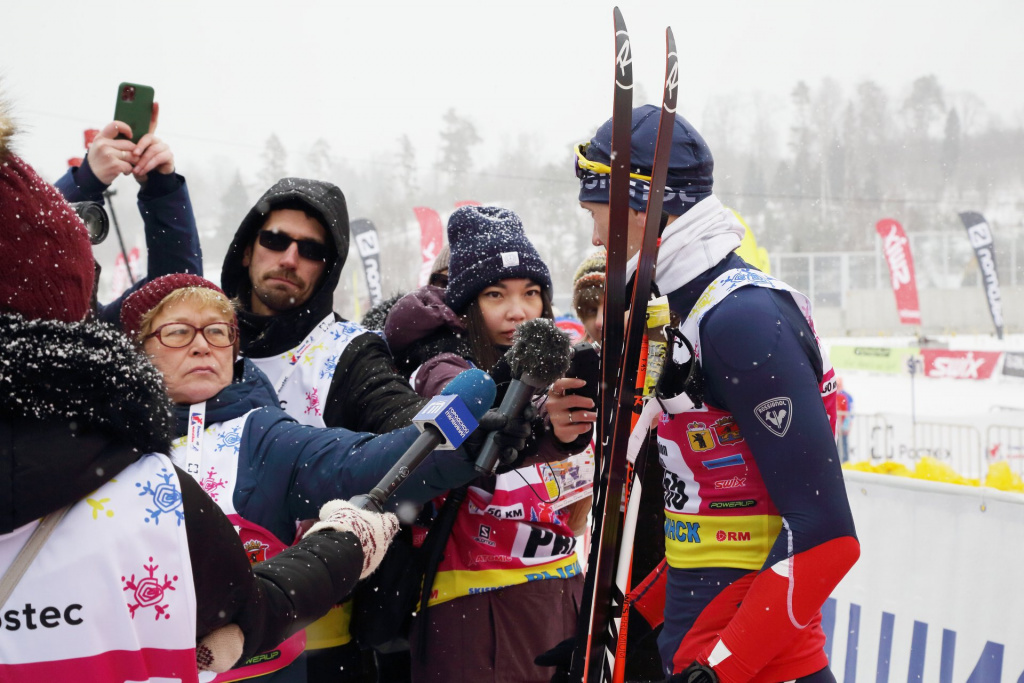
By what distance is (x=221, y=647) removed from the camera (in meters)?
1.19

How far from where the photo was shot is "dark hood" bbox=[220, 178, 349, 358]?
2.56 meters

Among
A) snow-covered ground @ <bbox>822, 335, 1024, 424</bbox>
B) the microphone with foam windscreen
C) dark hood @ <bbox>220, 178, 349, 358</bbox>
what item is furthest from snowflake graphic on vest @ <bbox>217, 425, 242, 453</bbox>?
snow-covered ground @ <bbox>822, 335, 1024, 424</bbox>

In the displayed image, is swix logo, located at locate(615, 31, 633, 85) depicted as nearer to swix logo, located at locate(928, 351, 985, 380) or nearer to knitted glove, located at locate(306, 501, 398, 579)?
knitted glove, located at locate(306, 501, 398, 579)

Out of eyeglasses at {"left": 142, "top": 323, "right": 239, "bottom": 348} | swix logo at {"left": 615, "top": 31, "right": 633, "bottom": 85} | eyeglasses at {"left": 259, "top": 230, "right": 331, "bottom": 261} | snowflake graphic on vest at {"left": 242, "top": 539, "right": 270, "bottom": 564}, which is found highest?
swix logo at {"left": 615, "top": 31, "right": 633, "bottom": 85}

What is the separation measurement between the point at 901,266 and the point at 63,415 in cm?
2786

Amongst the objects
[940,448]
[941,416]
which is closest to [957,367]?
[941,416]

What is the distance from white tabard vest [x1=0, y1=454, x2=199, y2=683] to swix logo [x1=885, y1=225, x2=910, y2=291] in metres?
27.0

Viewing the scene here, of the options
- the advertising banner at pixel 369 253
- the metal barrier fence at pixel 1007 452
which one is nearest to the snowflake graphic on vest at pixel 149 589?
the metal barrier fence at pixel 1007 452

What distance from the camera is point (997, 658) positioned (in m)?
3.34

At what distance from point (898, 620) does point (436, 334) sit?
2.57 meters

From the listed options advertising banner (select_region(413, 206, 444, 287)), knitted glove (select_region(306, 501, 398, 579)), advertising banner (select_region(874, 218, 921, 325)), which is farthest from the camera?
advertising banner (select_region(874, 218, 921, 325))

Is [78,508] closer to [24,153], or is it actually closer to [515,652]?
[24,153]

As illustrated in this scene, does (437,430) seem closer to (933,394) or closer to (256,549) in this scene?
(256,549)

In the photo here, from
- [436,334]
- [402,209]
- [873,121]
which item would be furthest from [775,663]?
[873,121]
